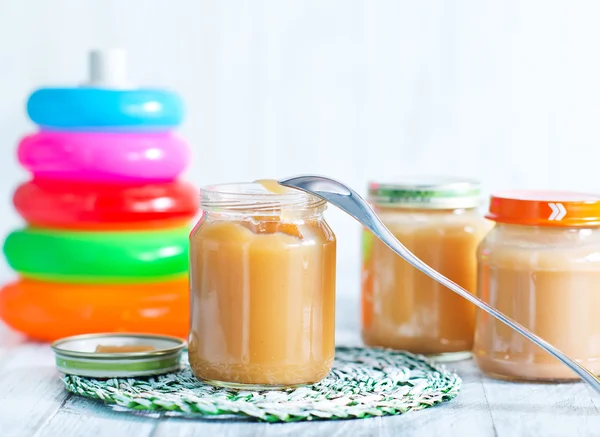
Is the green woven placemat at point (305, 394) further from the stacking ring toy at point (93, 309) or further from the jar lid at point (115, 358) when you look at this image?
the stacking ring toy at point (93, 309)

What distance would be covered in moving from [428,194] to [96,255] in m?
0.49

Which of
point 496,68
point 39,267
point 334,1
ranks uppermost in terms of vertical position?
point 334,1

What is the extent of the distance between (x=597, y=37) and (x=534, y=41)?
134mm

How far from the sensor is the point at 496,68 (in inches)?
84.3

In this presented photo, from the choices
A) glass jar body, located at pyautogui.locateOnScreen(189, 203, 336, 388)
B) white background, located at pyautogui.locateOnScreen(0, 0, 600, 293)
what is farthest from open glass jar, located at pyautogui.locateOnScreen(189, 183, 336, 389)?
white background, located at pyautogui.locateOnScreen(0, 0, 600, 293)

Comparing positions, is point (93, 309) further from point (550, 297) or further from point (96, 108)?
point (550, 297)

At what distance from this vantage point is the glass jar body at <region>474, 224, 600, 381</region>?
119cm

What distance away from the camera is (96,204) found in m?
1.43

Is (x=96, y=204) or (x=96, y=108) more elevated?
(x=96, y=108)

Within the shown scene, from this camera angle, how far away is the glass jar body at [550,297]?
3.89 ft

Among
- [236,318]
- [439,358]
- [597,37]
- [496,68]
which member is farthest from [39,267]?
[597,37]

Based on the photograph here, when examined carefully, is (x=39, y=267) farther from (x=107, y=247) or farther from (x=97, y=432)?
(x=97, y=432)

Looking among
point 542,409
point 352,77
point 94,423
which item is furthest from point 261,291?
point 352,77

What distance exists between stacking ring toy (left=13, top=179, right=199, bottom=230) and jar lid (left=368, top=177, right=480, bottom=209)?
0.33m
